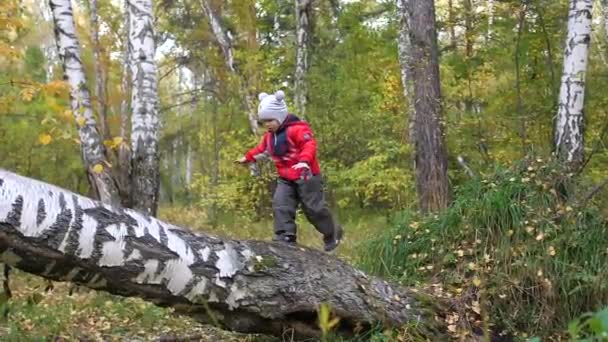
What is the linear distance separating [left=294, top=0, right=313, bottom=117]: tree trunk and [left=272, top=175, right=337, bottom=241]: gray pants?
24.9 ft

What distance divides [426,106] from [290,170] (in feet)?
9.14

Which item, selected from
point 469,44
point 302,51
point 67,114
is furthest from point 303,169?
point 302,51

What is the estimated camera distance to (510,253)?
4.94 metres

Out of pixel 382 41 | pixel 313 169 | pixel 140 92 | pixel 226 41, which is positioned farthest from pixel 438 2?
pixel 313 169

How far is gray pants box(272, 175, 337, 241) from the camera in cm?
538

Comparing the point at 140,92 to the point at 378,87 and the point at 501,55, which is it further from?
the point at 378,87

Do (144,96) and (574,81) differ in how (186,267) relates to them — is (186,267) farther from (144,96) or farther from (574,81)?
(574,81)

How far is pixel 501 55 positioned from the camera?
36.4 feet

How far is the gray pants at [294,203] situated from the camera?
538cm

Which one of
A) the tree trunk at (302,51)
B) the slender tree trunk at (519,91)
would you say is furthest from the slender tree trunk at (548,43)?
the tree trunk at (302,51)

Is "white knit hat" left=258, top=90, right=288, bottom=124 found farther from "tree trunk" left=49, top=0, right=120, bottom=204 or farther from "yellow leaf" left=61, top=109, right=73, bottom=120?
"tree trunk" left=49, top=0, right=120, bottom=204

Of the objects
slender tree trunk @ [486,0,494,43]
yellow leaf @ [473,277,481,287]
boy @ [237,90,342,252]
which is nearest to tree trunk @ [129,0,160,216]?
boy @ [237,90,342,252]

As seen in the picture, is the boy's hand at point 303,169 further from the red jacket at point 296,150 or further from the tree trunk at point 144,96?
the tree trunk at point 144,96

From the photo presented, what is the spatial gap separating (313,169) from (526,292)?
188 cm
